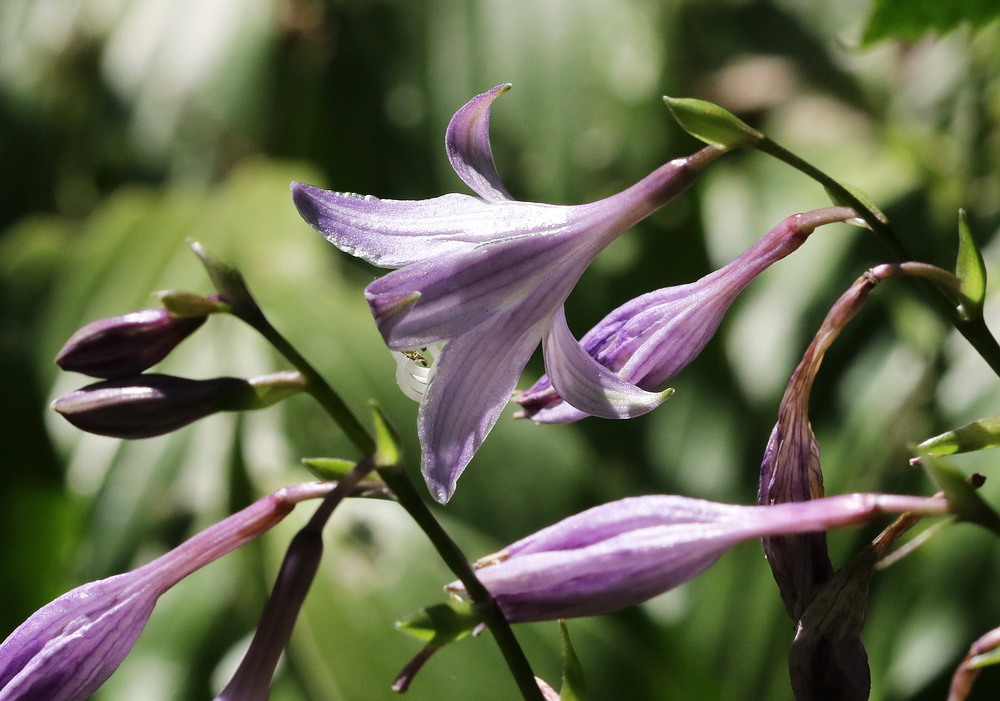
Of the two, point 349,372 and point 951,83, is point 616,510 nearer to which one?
point 349,372

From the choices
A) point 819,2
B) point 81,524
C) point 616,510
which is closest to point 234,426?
point 81,524

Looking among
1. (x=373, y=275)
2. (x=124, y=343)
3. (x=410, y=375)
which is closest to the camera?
(x=124, y=343)

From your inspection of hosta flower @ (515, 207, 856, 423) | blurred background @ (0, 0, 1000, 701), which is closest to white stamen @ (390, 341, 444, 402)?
hosta flower @ (515, 207, 856, 423)

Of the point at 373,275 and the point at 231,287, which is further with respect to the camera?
the point at 373,275

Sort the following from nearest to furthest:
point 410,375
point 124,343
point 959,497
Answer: point 959,497, point 124,343, point 410,375

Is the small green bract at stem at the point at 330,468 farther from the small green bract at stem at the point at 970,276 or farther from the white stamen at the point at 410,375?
the small green bract at stem at the point at 970,276

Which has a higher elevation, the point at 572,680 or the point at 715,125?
the point at 715,125

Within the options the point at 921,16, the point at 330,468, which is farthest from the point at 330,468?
the point at 921,16

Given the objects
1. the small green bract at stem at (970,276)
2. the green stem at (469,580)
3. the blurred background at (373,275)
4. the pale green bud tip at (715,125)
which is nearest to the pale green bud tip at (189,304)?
the green stem at (469,580)

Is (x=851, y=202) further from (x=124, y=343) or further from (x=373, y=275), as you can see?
(x=373, y=275)
